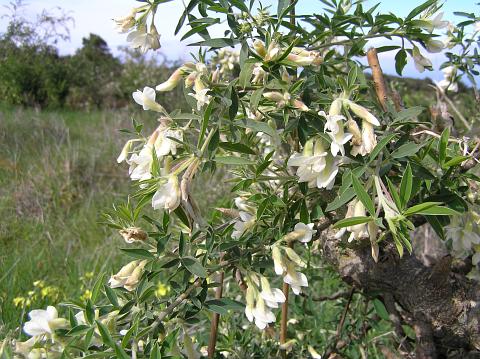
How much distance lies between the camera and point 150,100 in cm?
76

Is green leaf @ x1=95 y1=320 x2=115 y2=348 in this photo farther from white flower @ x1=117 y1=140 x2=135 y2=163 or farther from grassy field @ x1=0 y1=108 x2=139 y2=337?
grassy field @ x1=0 y1=108 x2=139 y2=337

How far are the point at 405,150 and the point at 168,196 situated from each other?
0.32m

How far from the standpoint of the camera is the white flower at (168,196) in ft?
2.07

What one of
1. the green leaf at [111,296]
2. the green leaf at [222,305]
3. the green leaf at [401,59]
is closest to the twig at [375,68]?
the green leaf at [401,59]

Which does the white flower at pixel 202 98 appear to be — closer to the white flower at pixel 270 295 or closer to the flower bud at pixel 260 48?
the flower bud at pixel 260 48

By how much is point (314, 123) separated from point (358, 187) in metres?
0.14

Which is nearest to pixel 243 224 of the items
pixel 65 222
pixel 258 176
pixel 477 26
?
pixel 258 176

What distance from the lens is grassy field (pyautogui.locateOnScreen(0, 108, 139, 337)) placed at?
2.15 metres

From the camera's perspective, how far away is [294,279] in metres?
0.73

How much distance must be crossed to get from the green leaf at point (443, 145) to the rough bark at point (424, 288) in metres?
0.27

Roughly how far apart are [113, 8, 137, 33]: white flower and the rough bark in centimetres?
53

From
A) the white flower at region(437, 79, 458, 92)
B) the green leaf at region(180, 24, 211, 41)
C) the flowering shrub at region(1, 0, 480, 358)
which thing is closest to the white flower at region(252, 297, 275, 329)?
the flowering shrub at region(1, 0, 480, 358)

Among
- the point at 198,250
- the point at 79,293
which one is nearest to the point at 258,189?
the point at 198,250

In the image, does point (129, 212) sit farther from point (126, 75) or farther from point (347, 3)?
point (126, 75)
